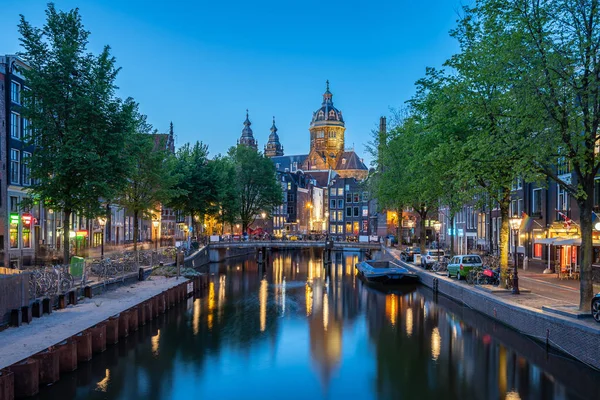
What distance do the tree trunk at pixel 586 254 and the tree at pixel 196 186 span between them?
51.8 m

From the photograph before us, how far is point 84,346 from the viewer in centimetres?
2161

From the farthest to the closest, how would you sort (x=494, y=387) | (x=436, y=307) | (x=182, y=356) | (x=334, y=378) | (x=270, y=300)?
(x=270, y=300)
(x=436, y=307)
(x=182, y=356)
(x=334, y=378)
(x=494, y=387)

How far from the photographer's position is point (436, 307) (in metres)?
37.5

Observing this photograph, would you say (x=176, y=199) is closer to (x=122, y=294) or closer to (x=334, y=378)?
(x=122, y=294)

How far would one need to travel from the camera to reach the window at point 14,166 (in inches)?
1833

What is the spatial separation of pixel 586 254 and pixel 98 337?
1994cm

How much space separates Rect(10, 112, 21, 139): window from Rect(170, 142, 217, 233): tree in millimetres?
22817

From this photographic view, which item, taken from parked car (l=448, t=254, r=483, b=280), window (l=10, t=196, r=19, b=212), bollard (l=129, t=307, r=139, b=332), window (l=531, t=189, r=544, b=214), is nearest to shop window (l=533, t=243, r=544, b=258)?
window (l=531, t=189, r=544, b=214)

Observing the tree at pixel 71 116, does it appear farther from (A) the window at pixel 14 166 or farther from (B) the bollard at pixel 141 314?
(A) the window at pixel 14 166

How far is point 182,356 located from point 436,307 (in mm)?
19129

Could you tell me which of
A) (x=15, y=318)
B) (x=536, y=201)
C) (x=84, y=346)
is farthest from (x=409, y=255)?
(x=15, y=318)

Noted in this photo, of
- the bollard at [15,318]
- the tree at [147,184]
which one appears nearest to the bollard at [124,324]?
the bollard at [15,318]

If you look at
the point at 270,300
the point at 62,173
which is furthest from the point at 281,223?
the point at 62,173

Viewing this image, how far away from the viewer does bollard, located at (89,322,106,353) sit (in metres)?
22.9
